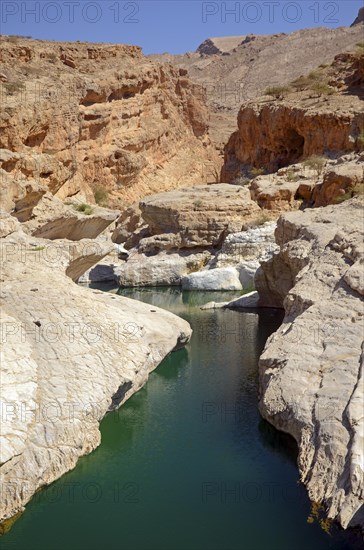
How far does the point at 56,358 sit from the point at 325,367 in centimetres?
445

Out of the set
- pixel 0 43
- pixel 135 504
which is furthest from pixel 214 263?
pixel 0 43

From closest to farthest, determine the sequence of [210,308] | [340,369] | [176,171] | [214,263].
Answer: [340,369]
[210,308]
[214,263]
[176,171]

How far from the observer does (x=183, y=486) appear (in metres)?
9.34

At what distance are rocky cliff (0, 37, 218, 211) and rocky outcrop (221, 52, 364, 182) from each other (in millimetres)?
5822

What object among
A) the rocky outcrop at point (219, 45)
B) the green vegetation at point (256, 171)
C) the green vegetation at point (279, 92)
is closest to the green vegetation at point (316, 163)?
the green vegetation at point (256, 171)

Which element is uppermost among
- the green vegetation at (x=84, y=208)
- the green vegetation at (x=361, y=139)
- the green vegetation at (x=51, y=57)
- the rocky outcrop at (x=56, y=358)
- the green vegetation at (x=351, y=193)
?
the green vegetation at (x=51, y=57)

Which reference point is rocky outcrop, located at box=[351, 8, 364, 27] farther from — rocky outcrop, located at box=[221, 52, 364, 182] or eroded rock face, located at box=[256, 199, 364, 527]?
eroded rock face, located at box=[256, 199, 364, 527]

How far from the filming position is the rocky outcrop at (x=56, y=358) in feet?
29.2

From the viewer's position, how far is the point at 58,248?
15.4 m

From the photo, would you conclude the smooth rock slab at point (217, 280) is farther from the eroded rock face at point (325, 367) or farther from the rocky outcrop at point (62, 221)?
the eroded rock face at point (325, 367)

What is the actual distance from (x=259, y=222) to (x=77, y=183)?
38.8 ft

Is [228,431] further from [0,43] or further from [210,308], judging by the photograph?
[0,43]

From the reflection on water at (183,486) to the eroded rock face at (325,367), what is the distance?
54 centimetres

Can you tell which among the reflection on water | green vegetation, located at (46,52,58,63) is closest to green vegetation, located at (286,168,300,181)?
the reflection on water
